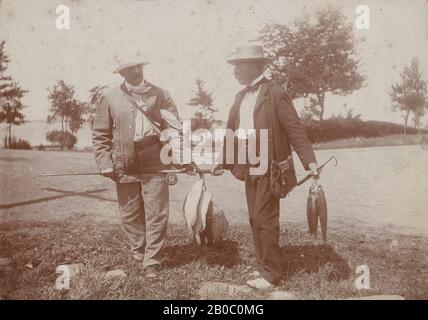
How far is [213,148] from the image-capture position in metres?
5.54

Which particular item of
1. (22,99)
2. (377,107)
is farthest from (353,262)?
(22,99)

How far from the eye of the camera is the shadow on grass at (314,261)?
4898 mm

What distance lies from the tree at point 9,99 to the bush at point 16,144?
3cm

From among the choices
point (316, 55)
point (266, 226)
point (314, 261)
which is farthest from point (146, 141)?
point (316, 55)

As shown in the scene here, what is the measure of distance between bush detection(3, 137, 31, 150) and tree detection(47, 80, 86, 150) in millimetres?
352

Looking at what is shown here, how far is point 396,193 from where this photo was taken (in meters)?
5.61

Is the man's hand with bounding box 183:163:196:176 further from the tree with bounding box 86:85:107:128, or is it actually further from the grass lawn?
the tree with bounding box 86:85:107:128

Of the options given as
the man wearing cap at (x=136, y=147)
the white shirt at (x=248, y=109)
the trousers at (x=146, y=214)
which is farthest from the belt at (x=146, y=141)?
the white shirt at (x=248, y=109)

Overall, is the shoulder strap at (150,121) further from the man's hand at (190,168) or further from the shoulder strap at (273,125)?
the shoulder strap at (273,125)

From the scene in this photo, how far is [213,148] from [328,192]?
61.4 inches
